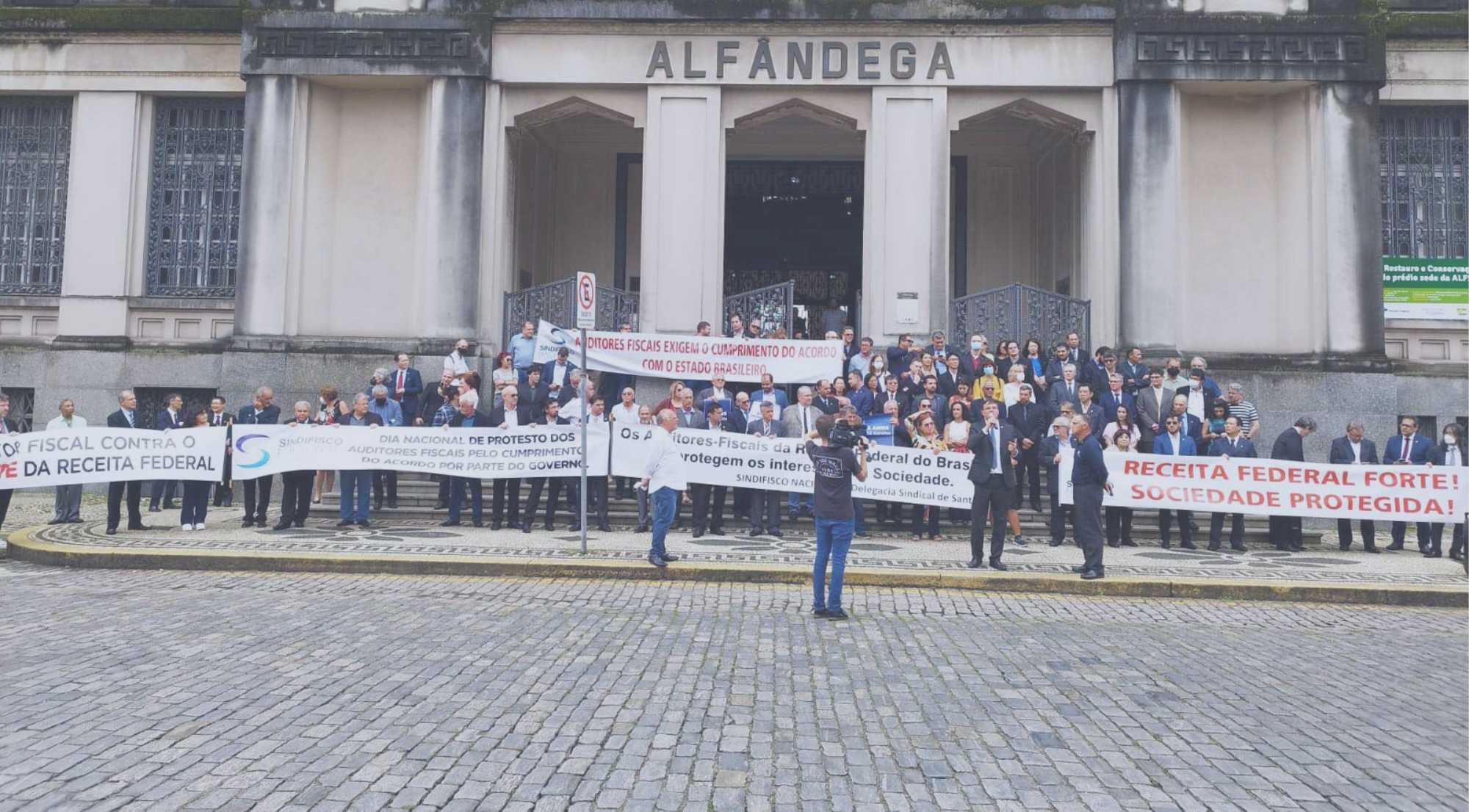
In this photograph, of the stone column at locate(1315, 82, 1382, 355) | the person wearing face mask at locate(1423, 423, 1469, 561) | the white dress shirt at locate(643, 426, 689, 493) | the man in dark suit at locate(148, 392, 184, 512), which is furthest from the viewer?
the stone column at locate(1315, 82, 1382, 355)

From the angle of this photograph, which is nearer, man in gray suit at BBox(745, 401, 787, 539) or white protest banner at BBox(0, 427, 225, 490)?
white protest banner at BBox(0, 427, 225, 490)

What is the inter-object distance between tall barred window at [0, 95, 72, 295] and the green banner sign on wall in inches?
1043

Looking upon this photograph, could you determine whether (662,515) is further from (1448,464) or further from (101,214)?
(101,214)

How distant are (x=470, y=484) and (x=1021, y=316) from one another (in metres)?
10.2

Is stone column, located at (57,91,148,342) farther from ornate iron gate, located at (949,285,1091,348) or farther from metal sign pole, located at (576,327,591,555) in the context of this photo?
ornate iron gate, located at (949,285,1091,348)

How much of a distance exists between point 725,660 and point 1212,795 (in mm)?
3418

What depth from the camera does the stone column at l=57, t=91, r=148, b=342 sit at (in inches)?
790

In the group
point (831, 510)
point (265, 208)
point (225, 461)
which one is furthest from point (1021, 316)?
point (265, 208)

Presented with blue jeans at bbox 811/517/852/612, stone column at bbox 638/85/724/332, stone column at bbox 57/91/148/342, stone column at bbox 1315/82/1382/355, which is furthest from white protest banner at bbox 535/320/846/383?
stone column at bbox 57/91/148/342

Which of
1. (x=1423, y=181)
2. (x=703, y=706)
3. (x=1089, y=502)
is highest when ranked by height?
(x=1423, y=181)

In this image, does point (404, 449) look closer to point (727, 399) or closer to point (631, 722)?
point (727, 399)

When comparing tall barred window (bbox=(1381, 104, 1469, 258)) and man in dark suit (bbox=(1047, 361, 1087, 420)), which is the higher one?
tall barred window (bbox=(1381, 104, 1469, 258))

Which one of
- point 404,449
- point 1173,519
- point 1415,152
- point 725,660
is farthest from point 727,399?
point 1415,152

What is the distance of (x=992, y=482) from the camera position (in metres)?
11.9
